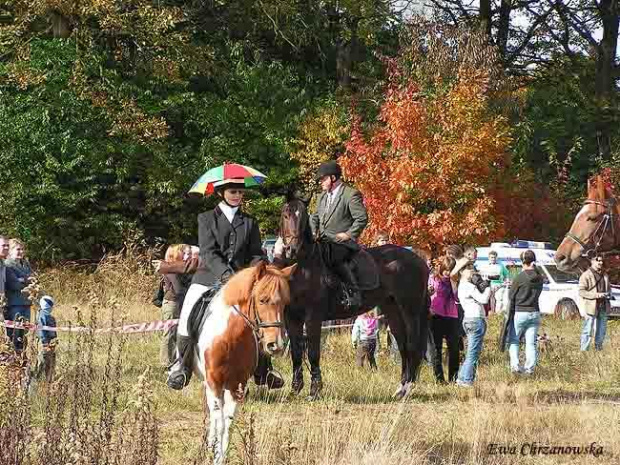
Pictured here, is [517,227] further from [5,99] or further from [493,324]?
[5,99]

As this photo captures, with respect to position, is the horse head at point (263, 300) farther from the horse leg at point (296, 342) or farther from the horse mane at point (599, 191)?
the horse leg at point (296, 342)

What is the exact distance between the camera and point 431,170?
70.9ft

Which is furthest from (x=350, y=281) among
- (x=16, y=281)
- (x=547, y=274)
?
(x=547, y=274)

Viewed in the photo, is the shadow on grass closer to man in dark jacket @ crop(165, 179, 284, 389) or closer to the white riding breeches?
man in dark jacket @ crop(165, 179, 284, 389)

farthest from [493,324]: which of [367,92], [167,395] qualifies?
[167,395]

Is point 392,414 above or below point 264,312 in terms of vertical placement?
below

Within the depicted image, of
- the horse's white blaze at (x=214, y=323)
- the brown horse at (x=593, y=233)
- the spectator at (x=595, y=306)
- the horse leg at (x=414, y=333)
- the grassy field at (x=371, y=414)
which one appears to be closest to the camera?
the grassy field at (x=371, y=414)

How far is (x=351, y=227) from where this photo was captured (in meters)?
11.9

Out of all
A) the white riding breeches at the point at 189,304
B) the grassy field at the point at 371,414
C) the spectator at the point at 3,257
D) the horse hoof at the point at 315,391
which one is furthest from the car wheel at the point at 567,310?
the white riding breeches at the point at 189,304

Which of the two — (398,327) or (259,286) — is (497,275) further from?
(259,286)

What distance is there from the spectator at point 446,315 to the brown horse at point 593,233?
413 cm

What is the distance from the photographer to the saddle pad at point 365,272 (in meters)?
11.7

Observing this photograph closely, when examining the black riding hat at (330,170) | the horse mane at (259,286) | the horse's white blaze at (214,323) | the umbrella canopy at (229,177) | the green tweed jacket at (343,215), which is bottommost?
the horse's white blaze at (214,323)

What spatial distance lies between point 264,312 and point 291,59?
25.9 metres
